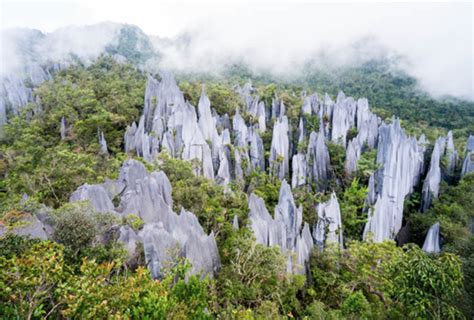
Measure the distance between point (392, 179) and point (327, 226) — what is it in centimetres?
884

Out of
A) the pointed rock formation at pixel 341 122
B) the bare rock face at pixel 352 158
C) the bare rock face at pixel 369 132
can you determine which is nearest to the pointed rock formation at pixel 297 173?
the bare rock face at pixel 352 158

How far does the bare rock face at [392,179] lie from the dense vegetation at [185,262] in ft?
3.85

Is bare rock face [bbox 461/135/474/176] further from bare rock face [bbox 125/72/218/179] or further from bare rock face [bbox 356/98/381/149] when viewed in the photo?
bare rock face [bbox 125/72/218/179]

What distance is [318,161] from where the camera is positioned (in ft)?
83.6

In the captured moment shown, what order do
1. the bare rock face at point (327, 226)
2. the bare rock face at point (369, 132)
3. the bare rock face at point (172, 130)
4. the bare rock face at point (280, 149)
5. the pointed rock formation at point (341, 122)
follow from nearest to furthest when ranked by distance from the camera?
the bare rock face at point (327, 226)
the bare rock face at point (172, 130)
the bare rock face at point (280, 149)
the bare rock face at point (369, 132)
the pointed rock formation at point (341, 122)

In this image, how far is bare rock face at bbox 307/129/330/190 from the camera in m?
25.1

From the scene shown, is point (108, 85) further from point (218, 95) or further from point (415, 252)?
point (415, 252)

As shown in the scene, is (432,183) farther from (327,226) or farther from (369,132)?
(327,226)

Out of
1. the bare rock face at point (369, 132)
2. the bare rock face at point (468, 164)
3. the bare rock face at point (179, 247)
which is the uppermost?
the bare rock face at point (369, 132)

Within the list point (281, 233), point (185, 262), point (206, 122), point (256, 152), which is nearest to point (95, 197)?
point (185, 262)

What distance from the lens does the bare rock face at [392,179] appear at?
18844 mm

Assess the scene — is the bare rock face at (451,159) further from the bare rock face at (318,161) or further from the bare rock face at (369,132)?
the bare rock face at (318,161)

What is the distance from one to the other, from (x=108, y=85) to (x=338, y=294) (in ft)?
96.0

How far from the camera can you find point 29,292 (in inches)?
213
